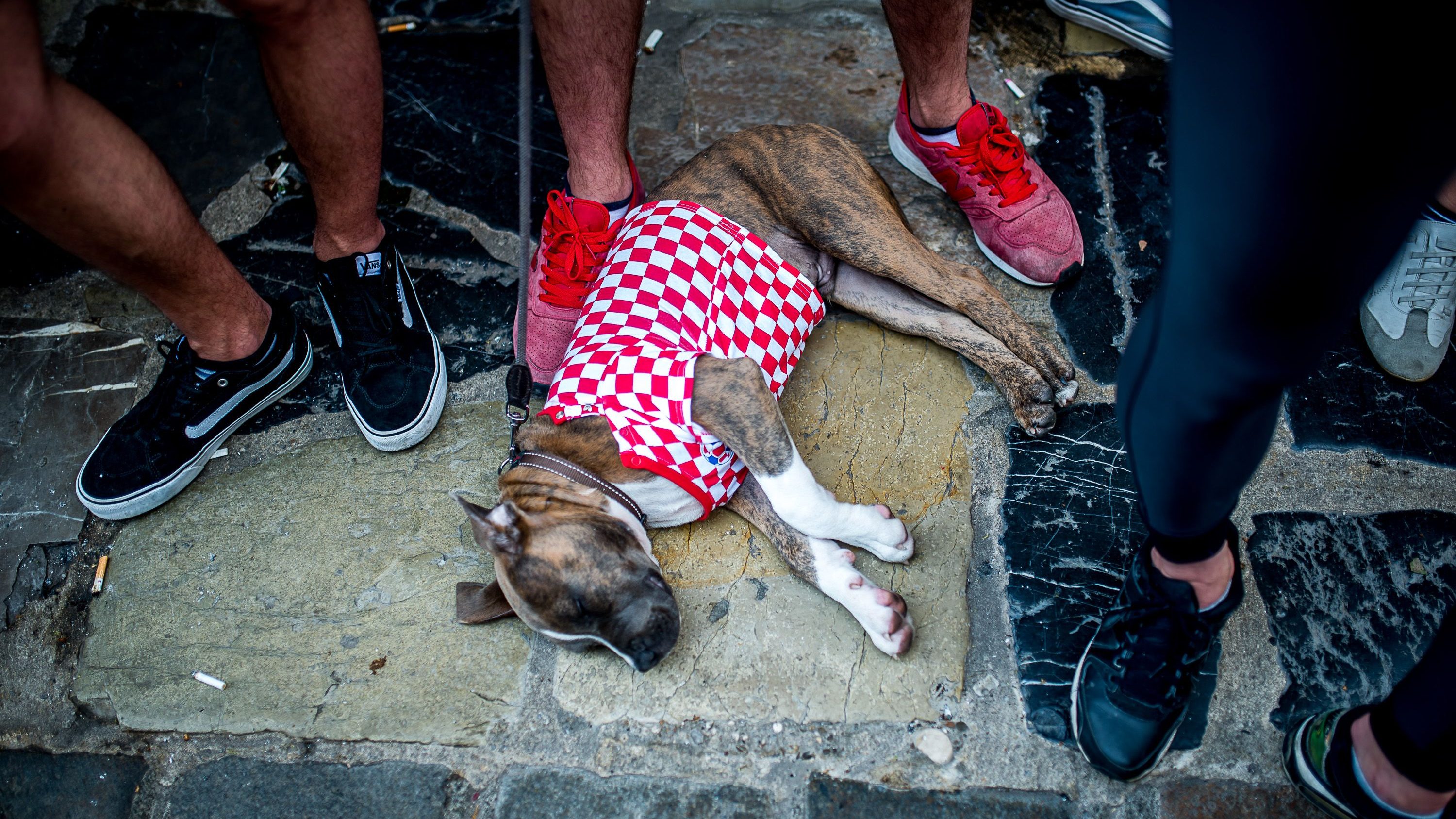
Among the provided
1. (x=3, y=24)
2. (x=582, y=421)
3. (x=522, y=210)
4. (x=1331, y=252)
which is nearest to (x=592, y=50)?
(x=522, y=210)

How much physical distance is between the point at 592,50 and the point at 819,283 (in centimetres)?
104

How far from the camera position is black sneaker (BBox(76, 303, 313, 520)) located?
2.63 m

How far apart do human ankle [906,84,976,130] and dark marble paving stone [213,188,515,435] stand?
5.14 feet

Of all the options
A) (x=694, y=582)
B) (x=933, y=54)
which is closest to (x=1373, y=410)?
(x=933, y=54)

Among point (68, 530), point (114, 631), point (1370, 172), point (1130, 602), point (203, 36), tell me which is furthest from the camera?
point (203, 36)

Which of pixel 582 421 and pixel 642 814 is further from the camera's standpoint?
pixel 582 421

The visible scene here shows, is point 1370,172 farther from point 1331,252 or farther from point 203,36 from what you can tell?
point 203,36

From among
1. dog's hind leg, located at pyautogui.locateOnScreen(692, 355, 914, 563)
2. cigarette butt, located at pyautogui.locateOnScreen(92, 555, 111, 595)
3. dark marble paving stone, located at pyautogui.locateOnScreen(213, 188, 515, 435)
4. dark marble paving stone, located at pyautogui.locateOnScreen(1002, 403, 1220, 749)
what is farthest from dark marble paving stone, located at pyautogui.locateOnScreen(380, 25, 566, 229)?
dark marble paving stone, located at pyautogui.locateOnScreen(1002, 403, 1220, 749)

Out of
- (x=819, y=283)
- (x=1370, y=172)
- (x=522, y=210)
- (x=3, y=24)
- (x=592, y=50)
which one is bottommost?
(x=819, y=283)

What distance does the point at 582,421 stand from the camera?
2342mm

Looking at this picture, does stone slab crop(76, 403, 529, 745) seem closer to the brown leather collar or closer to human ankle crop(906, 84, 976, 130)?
the brown leather collar

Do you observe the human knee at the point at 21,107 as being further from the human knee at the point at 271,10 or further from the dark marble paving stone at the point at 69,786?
the dark marble paving stone at the point at 69,786

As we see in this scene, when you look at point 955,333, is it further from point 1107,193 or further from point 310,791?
point 310,791

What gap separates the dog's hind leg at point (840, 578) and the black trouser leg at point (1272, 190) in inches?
35.0
